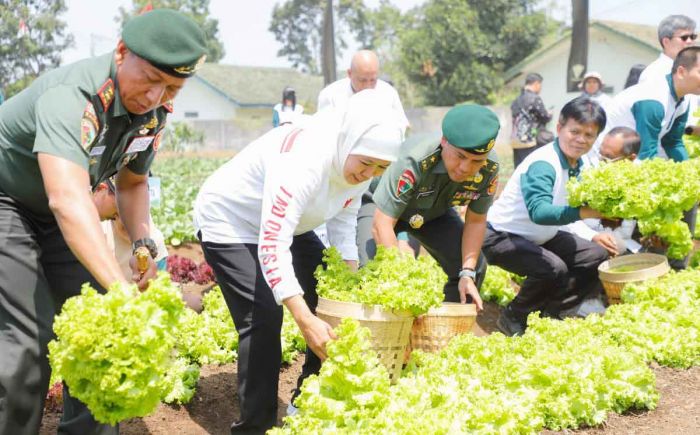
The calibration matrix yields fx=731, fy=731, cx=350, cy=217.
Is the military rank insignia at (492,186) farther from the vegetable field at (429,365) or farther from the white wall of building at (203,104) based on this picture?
the white wall of building at (203,104)

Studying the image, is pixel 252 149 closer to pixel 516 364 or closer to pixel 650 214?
pixel 516 364

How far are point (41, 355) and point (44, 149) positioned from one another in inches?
39.7

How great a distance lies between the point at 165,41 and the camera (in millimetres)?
2998

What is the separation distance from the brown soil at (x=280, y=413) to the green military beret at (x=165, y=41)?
240 centimetres

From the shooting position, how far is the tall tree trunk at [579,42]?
18.0m

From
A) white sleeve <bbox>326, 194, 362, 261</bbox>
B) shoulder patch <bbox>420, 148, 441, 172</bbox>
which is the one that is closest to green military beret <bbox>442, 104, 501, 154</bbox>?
shoulder patch <bbox>420, 148, 441, 172</bbox>

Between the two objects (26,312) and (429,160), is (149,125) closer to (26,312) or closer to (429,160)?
(26,312)

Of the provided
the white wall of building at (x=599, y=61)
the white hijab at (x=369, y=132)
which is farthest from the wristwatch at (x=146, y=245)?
the white wall of building at (x=599, y=61)

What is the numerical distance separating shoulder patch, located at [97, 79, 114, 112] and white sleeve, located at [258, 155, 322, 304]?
81cm

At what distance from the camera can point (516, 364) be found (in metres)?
4.04

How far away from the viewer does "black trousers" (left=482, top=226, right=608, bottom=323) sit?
618 centimetres

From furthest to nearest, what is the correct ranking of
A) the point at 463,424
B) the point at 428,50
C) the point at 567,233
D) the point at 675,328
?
the point at 428,50
the point at 567,233
the point at 675,328
the point at 463,424

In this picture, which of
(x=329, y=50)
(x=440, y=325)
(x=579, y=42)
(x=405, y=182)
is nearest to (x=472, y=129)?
(x=405, y=182)


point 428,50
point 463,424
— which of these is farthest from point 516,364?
point 428,50
